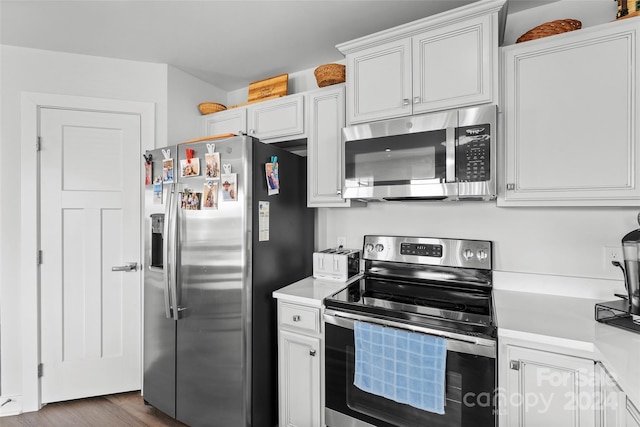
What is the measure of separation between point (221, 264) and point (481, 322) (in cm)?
135

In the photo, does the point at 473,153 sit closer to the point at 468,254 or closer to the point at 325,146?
the point at 468,254

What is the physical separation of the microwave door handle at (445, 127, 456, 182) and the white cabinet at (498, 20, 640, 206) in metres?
0.27

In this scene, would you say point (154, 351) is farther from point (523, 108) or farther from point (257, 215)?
point (523, 108)

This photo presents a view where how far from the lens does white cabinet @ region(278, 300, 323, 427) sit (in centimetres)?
174

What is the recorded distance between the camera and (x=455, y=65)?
167cm

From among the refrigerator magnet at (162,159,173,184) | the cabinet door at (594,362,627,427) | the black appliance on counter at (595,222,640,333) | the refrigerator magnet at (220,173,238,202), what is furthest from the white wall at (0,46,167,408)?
the black appliance on counter at (595,222,640,333)

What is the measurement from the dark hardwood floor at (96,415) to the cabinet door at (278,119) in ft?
6.74

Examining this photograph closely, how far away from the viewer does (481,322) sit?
1.36 metres

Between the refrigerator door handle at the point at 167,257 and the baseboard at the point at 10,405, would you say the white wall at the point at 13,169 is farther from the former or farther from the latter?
the refrigerator door handle at the point at 167,257

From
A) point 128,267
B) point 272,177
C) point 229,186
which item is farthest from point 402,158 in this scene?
point 128,267

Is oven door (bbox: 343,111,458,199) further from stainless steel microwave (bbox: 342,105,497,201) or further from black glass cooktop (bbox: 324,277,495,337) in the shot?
black glass cooktop (bbox: 324,277,495,337)

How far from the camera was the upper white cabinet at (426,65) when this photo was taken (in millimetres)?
1609

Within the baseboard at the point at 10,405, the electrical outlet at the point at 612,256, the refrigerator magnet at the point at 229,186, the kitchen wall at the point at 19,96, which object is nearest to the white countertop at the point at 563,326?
the electrical outlet at the point at 612,256

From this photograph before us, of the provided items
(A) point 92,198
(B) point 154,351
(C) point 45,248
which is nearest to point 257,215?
(B) point 154,351
